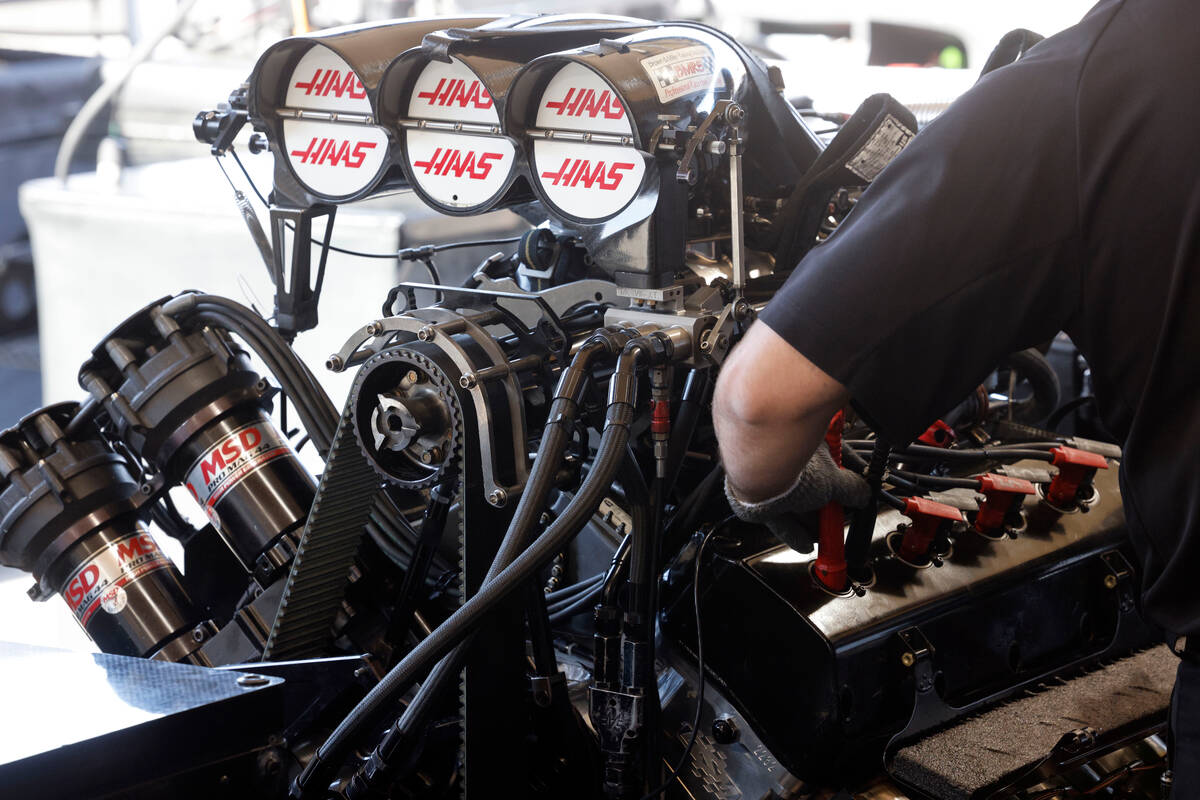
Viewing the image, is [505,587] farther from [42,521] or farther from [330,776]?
[42,521]

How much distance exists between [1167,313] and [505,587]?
2.06 ft

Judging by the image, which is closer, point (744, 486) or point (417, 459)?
point (744, 486)

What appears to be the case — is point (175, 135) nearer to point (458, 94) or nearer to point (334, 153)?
point (334, 153)

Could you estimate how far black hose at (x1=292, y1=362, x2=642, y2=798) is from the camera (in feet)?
3.79

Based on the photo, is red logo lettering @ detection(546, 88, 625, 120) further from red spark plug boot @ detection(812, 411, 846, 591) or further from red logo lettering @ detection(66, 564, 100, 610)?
red logo lettering @ detection(66, 564, 100, 610)

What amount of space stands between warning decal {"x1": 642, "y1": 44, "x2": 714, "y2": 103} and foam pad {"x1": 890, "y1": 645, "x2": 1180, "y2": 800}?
86 cm

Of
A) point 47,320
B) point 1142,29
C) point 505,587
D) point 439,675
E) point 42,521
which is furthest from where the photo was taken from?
point 47,320

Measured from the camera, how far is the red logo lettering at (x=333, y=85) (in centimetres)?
157

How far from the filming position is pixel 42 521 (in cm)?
172

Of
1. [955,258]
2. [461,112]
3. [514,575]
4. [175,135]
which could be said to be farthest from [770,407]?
[175,135]

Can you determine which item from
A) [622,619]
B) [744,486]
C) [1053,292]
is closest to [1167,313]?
[1053,292]

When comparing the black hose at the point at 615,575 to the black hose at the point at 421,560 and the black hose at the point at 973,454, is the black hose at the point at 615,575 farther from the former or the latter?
the black hose at the point at 973,454

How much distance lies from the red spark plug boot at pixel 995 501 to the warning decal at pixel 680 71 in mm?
680

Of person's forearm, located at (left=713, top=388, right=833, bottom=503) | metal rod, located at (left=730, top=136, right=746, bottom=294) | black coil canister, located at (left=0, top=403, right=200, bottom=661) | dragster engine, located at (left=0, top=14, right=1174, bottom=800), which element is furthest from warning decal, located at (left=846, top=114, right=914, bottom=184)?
black coil canister, located at (left=0, top=403, right=200, bottom=661)
